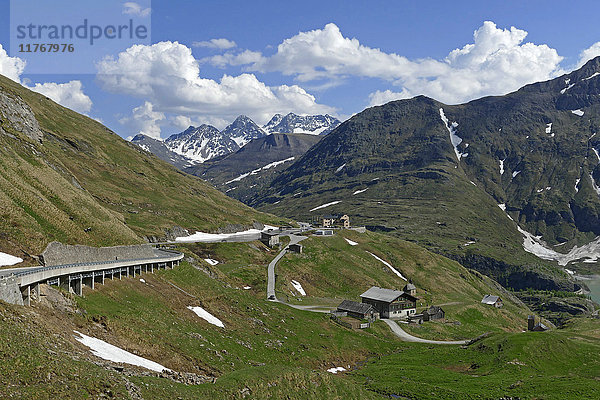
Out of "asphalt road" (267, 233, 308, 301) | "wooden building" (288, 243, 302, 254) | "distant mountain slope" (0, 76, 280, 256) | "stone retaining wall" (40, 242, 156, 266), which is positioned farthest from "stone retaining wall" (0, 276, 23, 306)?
"wooden building" (288, 243, 302, 254)

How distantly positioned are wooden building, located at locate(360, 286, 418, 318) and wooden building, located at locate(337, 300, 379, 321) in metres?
7.75

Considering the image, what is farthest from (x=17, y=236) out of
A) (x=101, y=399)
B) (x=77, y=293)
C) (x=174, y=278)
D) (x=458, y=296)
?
(x=458, y=296)

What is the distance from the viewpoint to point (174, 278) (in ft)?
244

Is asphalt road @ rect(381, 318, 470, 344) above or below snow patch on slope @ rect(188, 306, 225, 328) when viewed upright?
below

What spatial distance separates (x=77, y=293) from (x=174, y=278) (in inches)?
1058

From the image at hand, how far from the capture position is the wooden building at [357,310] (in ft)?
335

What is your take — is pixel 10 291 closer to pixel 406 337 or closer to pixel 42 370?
pixel 42 370

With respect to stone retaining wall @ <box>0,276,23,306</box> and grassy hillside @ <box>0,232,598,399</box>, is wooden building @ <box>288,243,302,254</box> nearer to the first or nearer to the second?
grassy hillside @ <box>0,232,598,399</box>

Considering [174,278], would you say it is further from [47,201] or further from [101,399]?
[101,399]

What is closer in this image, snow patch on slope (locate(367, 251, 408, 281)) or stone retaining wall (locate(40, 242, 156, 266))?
stone retaining wall (locate(40, 242, 156, 266))

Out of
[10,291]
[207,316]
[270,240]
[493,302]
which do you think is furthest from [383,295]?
[10,291]

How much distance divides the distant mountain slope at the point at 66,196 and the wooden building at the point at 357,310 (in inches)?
1925

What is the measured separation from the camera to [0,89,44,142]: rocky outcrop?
121 meters

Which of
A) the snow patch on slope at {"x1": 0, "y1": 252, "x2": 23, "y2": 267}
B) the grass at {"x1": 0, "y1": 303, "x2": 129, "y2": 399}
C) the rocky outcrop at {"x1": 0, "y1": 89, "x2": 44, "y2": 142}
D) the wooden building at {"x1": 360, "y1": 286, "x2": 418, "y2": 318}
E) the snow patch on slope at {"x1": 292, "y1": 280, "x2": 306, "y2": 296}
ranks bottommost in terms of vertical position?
the wooden building at {"x1": 360, "y1": 286, "x2": 418, "y2": 318}
